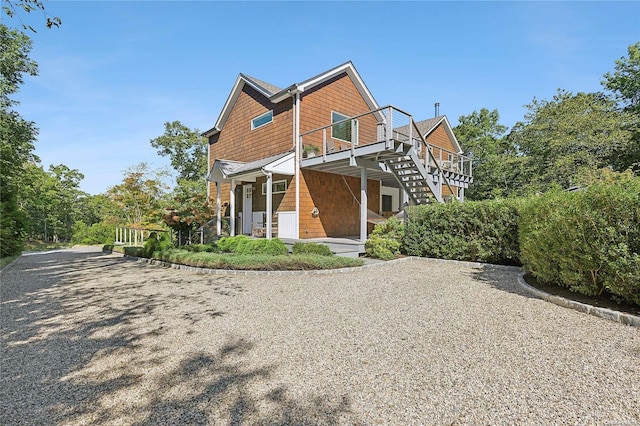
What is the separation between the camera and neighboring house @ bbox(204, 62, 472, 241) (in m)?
11.0

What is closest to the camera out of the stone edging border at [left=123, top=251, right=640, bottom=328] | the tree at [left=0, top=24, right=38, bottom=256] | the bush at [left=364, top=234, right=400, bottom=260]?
the stone edging border at [left=123, top=251, right=640, bottom=328]

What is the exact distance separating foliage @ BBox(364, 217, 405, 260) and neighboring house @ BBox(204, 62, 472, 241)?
547 millimetres

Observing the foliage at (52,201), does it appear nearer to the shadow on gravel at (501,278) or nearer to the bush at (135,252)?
the bush at (135,252)

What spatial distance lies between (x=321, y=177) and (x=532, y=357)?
10514mm

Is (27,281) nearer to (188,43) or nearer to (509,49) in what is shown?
(188,43)

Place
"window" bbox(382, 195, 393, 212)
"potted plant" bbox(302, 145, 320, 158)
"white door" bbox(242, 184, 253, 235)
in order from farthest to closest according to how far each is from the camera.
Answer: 1. "window" bbox(382, 195, 393, 212)
2. "white door" bbox(242, 184, 253, 235)
3. "potted plant" bbox(302, 145, 320, 158)

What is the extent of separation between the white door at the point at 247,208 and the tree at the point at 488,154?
1502 centimetres

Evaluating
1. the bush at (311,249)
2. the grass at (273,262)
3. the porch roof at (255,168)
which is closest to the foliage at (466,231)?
the grass at (273,262)

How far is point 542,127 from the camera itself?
723 inches

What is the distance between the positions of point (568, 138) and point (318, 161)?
15272 mm

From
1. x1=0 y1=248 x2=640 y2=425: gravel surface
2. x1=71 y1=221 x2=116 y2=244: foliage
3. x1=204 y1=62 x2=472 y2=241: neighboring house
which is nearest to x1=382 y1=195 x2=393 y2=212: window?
x1=204 y1=62 x2=472 y2=241: neighboring house

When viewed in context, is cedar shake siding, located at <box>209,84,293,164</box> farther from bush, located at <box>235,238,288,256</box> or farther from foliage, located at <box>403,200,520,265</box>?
foliage, located at <box>403,200,520,265</box>

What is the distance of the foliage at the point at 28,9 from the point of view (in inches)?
173

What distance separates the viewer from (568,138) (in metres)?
16.6
